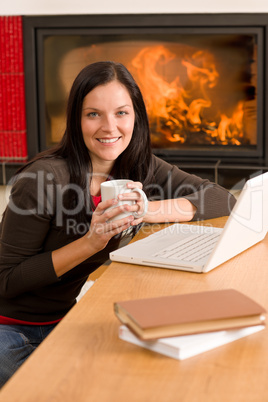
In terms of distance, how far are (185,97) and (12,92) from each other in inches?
41.3

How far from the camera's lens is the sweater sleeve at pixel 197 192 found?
5.24 ft

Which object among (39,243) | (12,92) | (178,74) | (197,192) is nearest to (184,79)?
(178,74)

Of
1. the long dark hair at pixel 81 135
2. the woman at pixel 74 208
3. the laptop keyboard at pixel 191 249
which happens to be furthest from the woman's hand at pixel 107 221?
the long dark hair at pixel 81 135

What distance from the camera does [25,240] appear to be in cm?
133

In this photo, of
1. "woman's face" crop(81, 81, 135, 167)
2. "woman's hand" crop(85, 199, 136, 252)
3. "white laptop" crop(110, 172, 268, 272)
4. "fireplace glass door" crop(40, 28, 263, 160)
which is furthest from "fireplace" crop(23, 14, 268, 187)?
"woman's hand" crop(85, 199, 136, 252)

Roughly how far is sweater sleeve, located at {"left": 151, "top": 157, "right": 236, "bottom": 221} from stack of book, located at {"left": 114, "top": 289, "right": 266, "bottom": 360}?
0.74m

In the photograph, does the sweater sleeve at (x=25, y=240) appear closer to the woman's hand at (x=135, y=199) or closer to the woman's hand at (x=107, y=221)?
the woman's hand at (x=107, y=221)

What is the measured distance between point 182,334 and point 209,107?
278 centimetres

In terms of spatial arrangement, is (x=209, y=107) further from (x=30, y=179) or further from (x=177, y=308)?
(x=177, y=308)

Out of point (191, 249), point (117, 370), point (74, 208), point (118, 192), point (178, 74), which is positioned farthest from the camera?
point (178, 74)

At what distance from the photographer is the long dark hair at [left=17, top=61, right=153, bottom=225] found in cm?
145

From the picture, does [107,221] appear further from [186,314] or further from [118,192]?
[186,314]

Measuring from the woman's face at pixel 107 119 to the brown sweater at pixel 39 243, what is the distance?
0.11m

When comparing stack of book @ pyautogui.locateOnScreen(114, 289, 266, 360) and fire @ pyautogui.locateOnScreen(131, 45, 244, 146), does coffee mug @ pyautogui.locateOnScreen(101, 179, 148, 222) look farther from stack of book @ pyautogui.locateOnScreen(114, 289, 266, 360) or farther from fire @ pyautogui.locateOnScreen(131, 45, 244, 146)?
fire @ pyautogui.locateOnScreen(131, 45, 244, 146)
